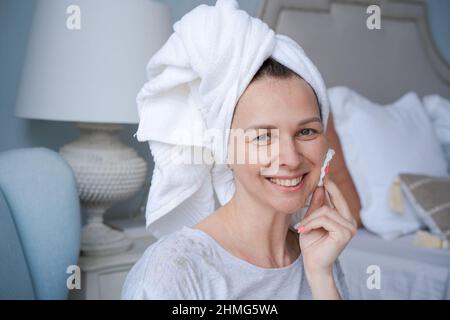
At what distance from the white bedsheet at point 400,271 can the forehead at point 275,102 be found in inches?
30.1

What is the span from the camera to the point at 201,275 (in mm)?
677

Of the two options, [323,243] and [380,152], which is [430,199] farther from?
[323,243]

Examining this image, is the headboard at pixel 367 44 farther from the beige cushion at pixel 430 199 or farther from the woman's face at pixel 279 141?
the woman's face at pixel 279 141

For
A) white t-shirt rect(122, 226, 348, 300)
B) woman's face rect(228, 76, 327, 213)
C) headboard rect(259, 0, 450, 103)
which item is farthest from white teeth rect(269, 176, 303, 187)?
headboard rect(259, 0, 450, 103)

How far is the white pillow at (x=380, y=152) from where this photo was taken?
1526 millimetres

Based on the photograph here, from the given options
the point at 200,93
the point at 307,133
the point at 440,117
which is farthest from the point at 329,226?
the point at 440,117

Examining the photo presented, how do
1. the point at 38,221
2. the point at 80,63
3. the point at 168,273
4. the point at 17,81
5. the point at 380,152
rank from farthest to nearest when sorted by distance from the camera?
the point at 380,152
the point at 17,81
the point at 80,63
the point at 38,221
the point at 168,273

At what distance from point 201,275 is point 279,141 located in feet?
0.60

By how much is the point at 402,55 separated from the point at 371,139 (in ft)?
1.65

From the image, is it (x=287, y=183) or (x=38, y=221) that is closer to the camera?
(x=287, y=183)

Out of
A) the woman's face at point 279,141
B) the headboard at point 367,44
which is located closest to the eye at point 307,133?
the woman's face at point 279,141

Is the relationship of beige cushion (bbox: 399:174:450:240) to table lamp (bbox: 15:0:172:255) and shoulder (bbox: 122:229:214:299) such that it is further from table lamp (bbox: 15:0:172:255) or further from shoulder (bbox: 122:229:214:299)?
shoulder (bbox: 122:229:214:299)

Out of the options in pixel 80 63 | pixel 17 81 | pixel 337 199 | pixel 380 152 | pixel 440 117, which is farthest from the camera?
pixel 440 117

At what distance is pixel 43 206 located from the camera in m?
1.03
